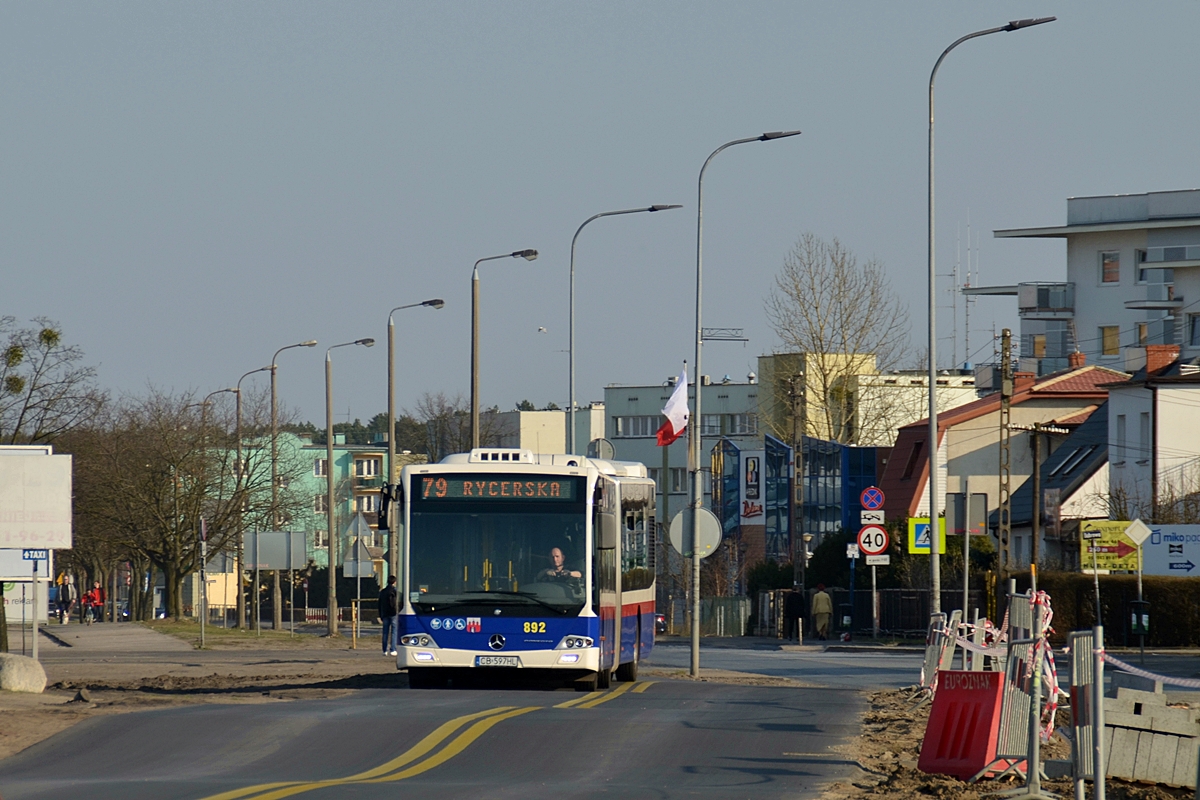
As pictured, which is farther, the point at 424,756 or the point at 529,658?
the point at 529,658

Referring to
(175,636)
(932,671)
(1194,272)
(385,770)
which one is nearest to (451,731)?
(385,770)

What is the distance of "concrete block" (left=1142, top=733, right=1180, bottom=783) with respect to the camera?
13078 millimetres

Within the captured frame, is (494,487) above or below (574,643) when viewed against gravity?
above

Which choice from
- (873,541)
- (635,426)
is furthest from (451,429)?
(873,541)

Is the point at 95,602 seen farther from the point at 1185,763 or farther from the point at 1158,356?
the point at 1185,763

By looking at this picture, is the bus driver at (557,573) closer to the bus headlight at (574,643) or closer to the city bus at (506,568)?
the city bus at (506,568)

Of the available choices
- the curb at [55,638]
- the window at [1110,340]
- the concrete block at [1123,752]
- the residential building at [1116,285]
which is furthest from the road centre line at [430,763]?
the window at [1110,340]

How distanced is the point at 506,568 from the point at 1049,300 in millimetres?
77211

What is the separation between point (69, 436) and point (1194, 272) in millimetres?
55718

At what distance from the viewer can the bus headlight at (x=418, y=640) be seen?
20.6m

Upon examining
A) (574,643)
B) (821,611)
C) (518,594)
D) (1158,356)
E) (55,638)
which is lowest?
(55,638)

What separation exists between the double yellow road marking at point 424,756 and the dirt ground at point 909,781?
3.15 meters

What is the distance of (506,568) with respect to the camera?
20.7m

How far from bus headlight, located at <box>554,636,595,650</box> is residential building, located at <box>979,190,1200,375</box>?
69.1m
